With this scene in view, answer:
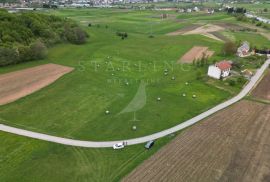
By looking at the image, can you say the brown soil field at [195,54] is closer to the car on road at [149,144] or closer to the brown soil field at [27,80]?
the brown soil field at [27,80]

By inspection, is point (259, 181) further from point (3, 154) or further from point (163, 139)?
point (3, 154)

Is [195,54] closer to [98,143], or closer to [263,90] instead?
[263,90]

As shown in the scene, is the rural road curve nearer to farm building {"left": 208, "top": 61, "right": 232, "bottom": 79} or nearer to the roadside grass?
the roadside grass

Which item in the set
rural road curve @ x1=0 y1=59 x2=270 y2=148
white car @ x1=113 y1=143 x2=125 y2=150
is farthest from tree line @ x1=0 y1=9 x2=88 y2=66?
white car @ x1=113 y1=143 x2=125 y2=150

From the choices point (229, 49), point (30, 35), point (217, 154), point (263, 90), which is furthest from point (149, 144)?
point (30, 35)

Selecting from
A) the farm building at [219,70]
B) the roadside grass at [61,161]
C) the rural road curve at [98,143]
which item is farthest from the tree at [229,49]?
the roadside grass at [61,161]

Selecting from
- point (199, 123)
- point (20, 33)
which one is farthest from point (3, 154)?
point (20, 33)
